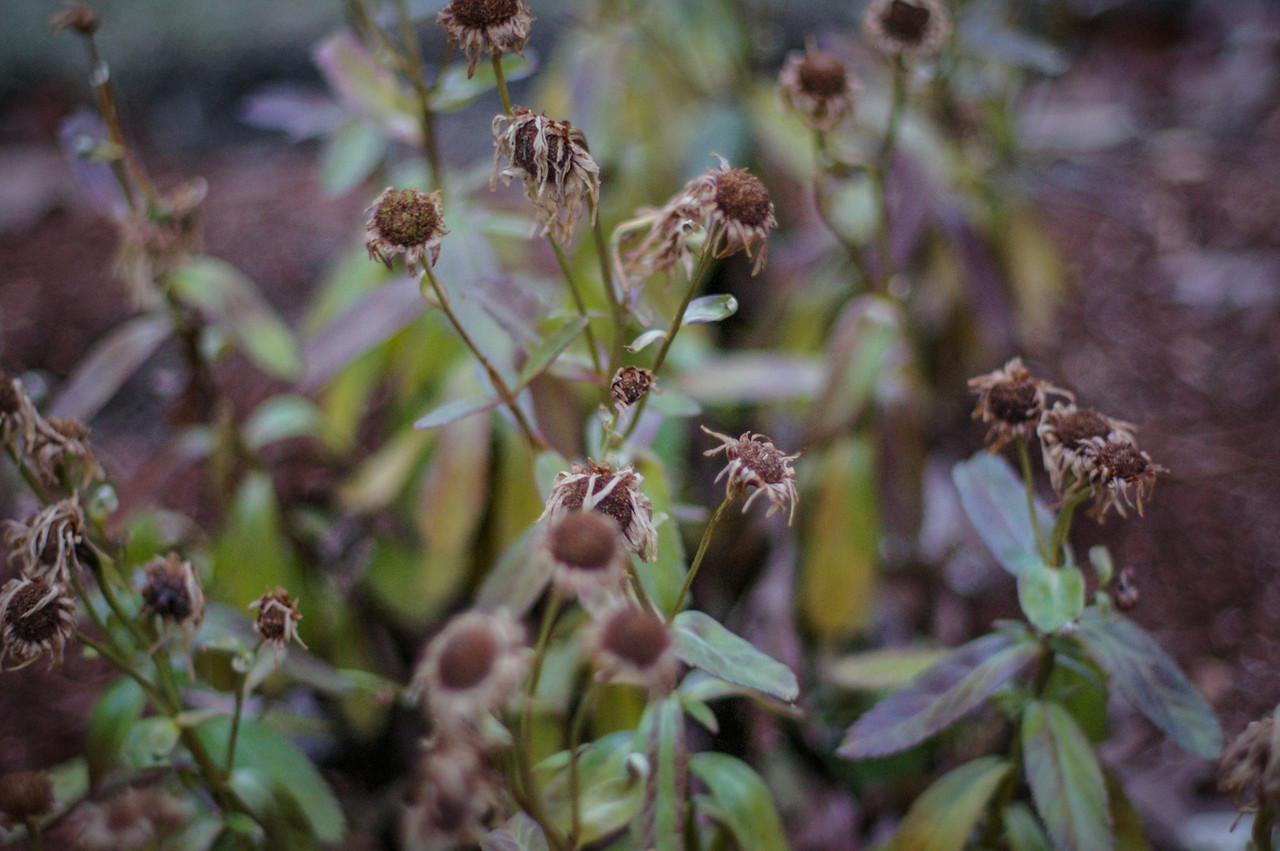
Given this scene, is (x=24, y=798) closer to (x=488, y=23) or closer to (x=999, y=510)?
(x=488, y=23)

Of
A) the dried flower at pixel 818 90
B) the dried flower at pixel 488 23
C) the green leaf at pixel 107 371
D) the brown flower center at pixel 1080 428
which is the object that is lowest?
the brown flower center at pixel 1080 428

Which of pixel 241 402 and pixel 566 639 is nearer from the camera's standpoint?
pixel 566 639

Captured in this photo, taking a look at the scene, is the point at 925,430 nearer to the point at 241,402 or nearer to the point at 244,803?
the point at 244,803

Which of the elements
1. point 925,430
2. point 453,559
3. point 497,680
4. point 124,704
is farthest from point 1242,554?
point 124,704

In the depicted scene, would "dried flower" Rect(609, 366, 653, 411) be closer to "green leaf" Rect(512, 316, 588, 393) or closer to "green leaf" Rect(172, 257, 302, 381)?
"green leaf" Rect(512, 316, 588, 393)

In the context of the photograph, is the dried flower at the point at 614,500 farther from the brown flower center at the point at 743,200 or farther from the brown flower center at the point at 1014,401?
the brown flower center at the point at 1014,401


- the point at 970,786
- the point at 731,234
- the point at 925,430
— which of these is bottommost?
the point at 925,430

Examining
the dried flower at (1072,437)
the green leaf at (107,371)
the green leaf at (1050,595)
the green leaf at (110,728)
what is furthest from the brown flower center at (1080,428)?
the green leaf at (107,371)
